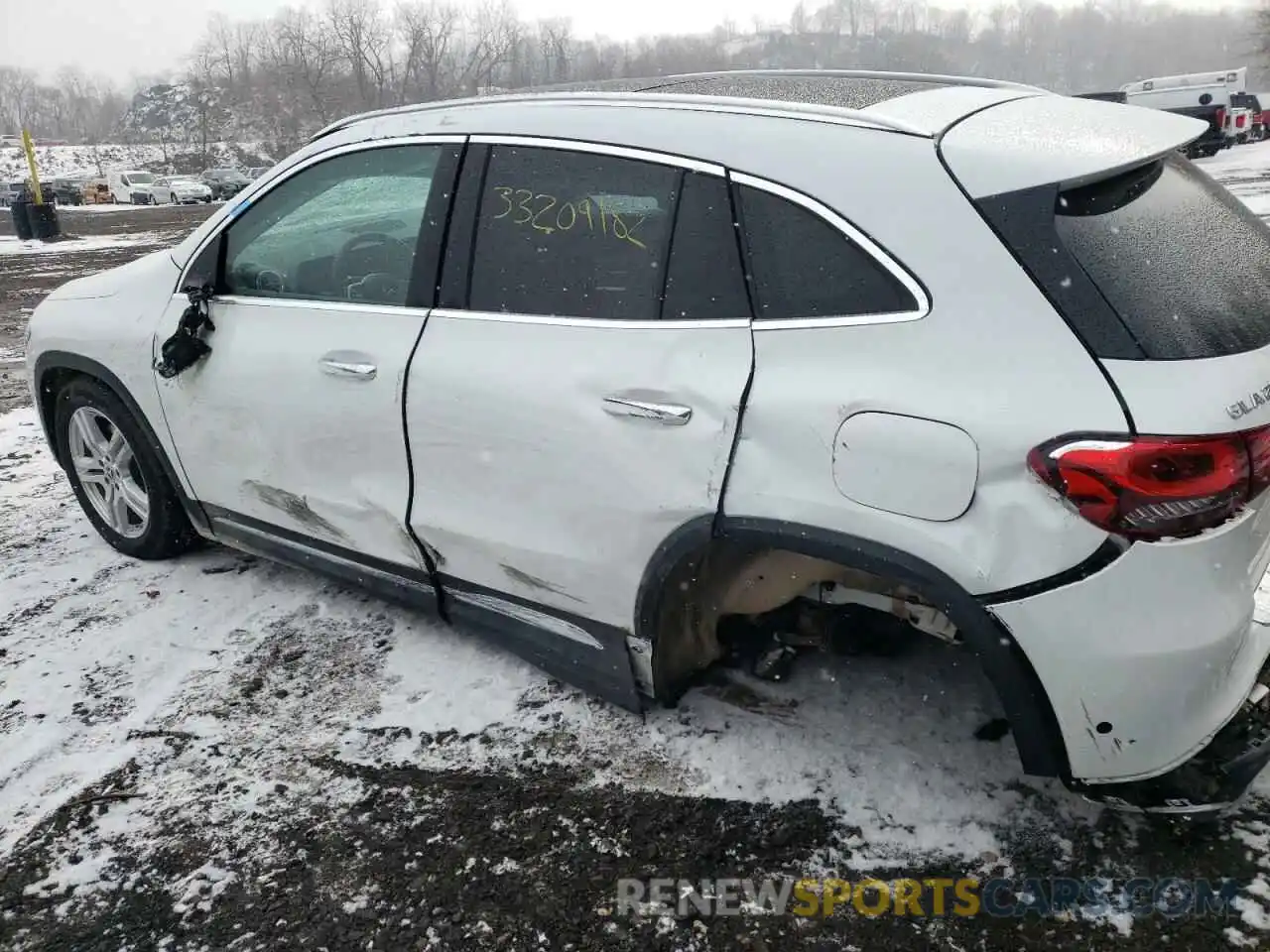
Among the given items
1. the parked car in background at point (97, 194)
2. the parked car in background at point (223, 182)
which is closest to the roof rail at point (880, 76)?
the parked car in background at point (223, 182)

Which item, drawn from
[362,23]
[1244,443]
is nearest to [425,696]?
[1244,443]

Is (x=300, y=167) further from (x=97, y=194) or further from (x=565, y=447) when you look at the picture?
(x=97, y=194)

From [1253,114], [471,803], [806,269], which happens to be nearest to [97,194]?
[471,803]

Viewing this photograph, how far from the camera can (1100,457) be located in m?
1.86

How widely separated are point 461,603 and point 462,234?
1.16 meters

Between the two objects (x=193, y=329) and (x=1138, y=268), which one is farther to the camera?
(x=193, y=329)

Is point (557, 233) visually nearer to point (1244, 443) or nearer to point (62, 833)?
point (1244, 443)

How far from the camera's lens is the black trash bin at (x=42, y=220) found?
20484 millimetres

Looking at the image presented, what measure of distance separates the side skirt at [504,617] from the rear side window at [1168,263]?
1504 mm

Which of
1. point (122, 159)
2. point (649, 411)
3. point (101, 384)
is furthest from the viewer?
point (122, 159)

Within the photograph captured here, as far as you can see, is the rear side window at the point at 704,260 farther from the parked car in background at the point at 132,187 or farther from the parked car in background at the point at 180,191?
the parked car in background at the point at 132,187

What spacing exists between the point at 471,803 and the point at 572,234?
5.19ft

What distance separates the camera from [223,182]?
44906 mm

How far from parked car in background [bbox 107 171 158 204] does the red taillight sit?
4802 centimetres
